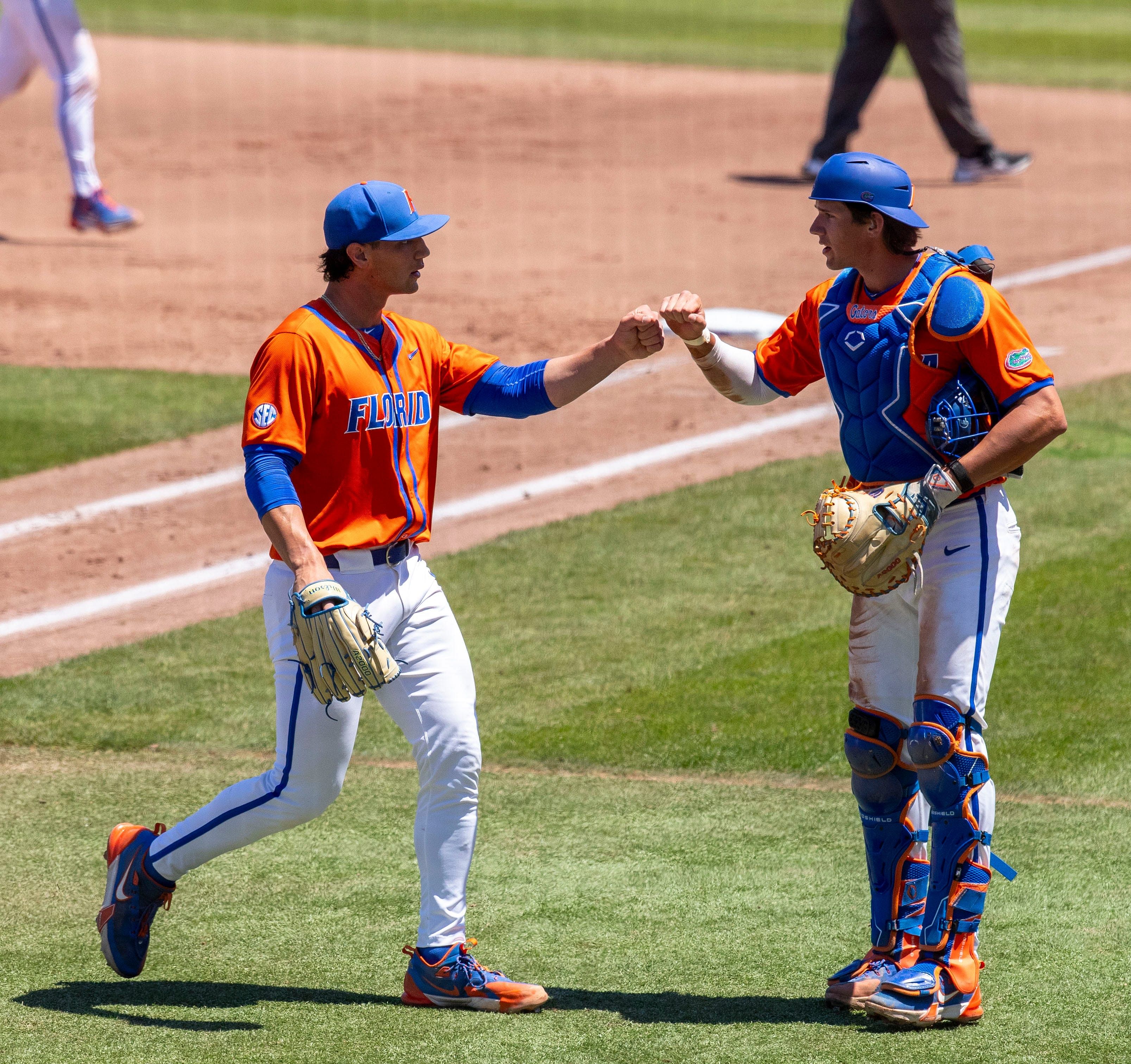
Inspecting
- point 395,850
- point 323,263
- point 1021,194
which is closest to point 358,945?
point 395,850

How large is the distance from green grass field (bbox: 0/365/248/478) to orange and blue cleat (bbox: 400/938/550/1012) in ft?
18.4

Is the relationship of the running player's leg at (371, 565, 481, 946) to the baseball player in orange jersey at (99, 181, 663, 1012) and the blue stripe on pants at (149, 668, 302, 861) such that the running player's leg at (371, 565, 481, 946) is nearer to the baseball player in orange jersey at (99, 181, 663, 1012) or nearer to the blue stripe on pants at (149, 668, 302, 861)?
the baseball player in orange jersey at (99, 181, 663, 1012)

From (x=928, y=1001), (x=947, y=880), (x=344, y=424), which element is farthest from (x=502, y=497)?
(x=928, y=1001)

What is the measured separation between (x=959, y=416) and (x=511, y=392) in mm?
1183

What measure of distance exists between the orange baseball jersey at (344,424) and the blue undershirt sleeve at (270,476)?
17 millimetres

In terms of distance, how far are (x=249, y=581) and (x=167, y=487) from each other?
4.54 ft

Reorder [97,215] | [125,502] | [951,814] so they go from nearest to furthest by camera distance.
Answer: [951,814]
[125,502]
[97,215]

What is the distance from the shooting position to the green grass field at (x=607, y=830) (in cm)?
444

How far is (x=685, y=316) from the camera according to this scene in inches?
191

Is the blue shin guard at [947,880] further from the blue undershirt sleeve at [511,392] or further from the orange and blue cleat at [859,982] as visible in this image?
the blue undershirt sleeve at [511,392]

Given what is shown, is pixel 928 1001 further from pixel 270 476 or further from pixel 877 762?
pixel 270 476

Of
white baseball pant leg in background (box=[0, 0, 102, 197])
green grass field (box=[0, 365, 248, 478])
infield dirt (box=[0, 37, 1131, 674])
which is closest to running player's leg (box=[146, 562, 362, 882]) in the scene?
infield dirt (box=[0, 37, 1131, 674])

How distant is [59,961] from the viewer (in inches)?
190

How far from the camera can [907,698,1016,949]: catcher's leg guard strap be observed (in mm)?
4430
